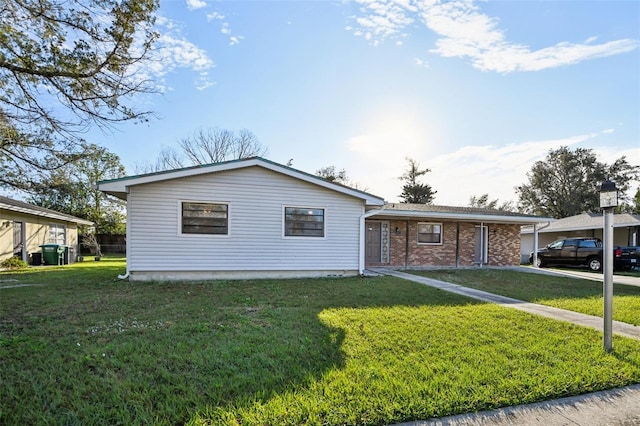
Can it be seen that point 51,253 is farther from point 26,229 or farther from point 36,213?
point 36,213

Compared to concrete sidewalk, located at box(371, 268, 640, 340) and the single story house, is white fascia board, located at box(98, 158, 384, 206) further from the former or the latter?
concrete sidewalk, located at box(371, 268, 640, 340)

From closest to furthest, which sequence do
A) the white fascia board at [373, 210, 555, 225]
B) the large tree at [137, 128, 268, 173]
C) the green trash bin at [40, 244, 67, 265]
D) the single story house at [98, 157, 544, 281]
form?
1. the single story house at [98, 157, 544, 281]
2. the white fascia board at [373, 210, 555, 225]
3. the green trash bin at [40, 244, 67, 265]
4. the large tree at [137, 128, 268, 173]

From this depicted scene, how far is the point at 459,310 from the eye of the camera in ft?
20.9

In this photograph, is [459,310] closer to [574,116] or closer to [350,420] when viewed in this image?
[350,420]

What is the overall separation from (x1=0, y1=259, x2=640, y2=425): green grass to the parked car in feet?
47.1

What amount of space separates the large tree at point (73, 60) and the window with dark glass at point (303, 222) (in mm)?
5118

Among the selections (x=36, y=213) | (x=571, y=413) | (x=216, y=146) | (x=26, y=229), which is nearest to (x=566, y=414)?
(x=571, y=413)

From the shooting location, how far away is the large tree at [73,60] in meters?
6.07

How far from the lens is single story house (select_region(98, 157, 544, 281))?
9.49 m

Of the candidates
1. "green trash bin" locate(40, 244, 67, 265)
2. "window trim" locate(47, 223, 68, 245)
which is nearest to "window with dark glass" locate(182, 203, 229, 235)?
"green trash bin" locate(40, 244, 67, 265)

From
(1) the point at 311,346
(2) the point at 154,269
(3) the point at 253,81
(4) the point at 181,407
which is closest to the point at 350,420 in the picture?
(4) the point at 181,407

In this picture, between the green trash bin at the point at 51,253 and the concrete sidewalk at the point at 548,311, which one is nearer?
the concrete sidewalk at the point at 548,311

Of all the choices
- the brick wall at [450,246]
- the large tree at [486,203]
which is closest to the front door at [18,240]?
the brick wall at [450,246]

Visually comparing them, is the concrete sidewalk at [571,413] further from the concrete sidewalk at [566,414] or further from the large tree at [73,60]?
the large tree at [73,60]
